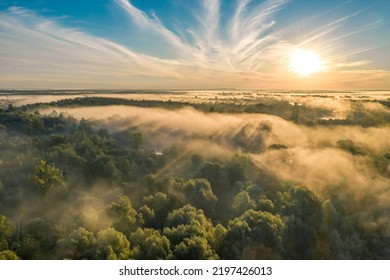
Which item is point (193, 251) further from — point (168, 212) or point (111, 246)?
point (168, 212)

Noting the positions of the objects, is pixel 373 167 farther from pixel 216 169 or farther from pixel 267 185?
pixel 216 169

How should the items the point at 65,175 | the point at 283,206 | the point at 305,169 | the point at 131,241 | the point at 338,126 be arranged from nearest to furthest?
the point at 131,241 → the point at 283,206 → the point at 65,175 → the point at 305,169 → the point at 338,126

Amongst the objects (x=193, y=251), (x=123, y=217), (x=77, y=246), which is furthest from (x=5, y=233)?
(x=193, y=251)

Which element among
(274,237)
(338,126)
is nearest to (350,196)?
(274,237)

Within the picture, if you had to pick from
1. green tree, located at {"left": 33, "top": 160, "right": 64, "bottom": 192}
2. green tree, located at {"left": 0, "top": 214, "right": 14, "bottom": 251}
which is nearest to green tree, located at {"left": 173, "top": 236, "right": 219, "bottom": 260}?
green tree, located at {"left": 0, "top": 214, "right": 14, "bottom": 251}

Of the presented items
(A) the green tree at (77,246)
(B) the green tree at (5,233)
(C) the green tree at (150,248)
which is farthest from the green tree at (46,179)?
(C) the green tree at (150,248)

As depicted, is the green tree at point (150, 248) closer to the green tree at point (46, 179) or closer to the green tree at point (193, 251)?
the green tree at point (193, 251)
